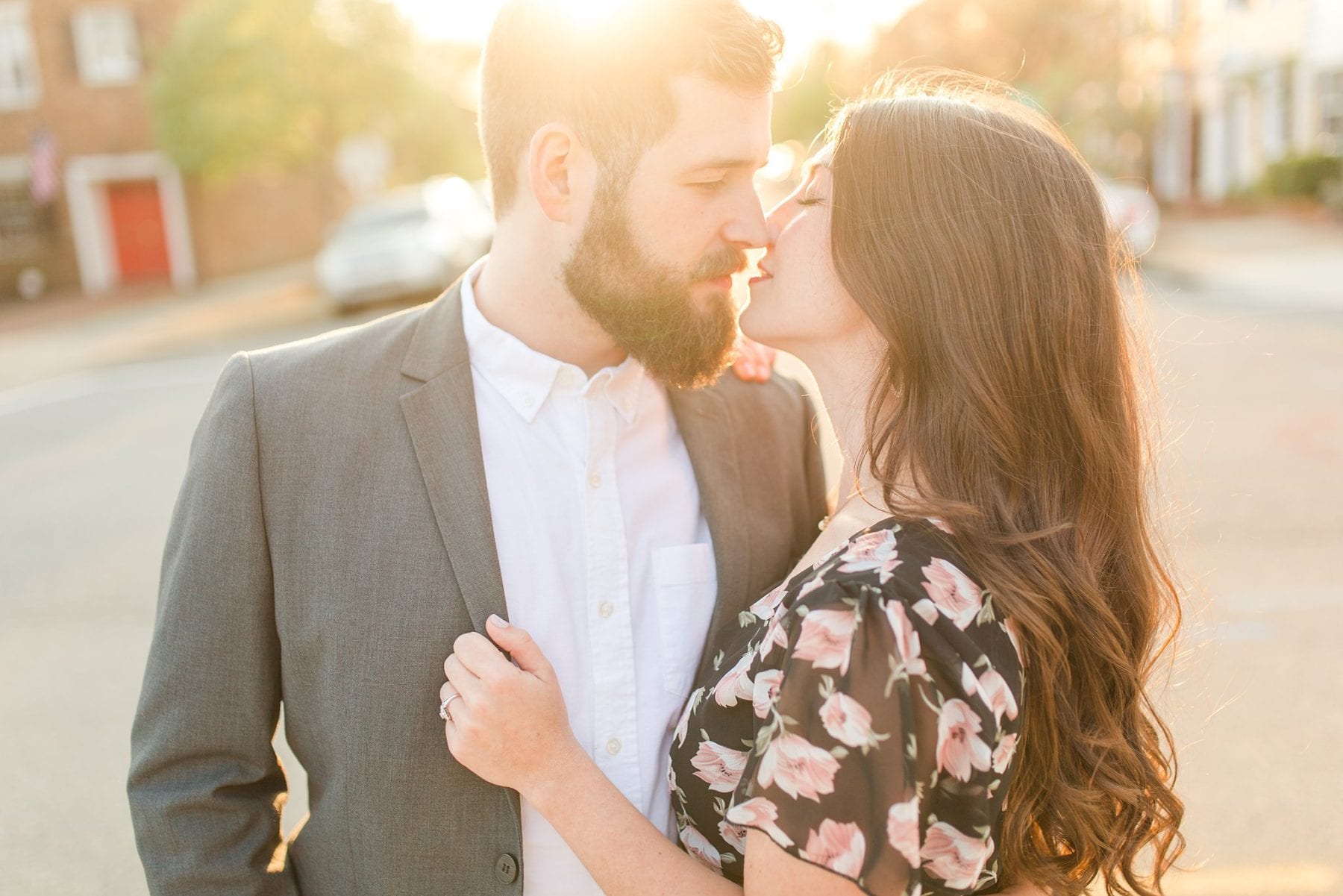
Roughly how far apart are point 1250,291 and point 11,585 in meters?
13.6

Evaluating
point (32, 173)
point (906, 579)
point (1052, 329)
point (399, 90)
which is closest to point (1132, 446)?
point (1052, 329)

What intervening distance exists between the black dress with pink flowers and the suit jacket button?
0.45 metres

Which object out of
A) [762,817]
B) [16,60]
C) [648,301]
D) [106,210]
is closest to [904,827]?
[762,817]

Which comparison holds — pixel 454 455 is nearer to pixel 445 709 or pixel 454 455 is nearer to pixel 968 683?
pixel 445 709

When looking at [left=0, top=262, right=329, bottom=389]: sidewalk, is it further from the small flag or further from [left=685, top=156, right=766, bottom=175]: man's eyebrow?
[left=685, top=156, right=766, bottom=175]: man's eyebrow

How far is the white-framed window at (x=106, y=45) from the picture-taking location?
26.0 metres

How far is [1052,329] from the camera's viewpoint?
1.94 metres

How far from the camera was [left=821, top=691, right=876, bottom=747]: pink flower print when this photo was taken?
5.29ft

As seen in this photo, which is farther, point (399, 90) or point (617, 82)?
point (399, 90)

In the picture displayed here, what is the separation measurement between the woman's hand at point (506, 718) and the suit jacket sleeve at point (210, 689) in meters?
0.35

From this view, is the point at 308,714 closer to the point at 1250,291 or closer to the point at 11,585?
the point at 11,585

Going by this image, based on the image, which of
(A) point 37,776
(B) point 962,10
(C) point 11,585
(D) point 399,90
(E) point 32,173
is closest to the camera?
(A) point 37,776

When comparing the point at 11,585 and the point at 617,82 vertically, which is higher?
the point at 617,82

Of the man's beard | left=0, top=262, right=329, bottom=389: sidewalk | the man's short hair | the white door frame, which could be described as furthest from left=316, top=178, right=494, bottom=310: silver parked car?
the man's beard
